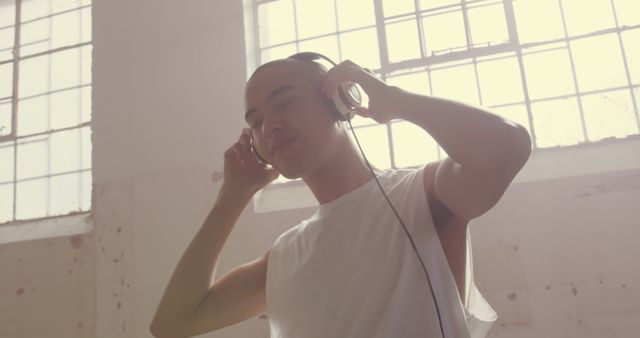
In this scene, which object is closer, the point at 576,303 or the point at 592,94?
the point at 576,303

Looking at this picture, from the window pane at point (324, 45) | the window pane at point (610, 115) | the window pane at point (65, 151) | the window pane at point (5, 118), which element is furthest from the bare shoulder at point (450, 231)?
the window pane at point (5, 118)

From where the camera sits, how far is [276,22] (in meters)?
3.01

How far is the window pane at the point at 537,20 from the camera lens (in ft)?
8.54

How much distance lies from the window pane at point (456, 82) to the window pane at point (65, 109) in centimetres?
229

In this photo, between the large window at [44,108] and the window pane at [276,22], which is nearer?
the window pane at [276,22]

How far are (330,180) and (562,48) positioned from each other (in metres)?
1.86

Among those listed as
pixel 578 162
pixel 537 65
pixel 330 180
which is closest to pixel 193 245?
pixel 330 180

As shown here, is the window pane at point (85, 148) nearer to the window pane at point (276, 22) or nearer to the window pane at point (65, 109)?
the window pane at point (65, 109)

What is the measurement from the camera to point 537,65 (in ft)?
8.46

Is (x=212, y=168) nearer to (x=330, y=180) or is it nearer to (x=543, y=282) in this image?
(x=330, y=180)

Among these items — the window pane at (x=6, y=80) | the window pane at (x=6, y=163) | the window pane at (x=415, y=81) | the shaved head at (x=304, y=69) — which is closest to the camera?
the shaved head at (x=304, y=69)

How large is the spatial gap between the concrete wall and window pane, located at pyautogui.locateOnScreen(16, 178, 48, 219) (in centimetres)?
51

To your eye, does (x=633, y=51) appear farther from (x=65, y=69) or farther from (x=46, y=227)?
(x=65, y=69)

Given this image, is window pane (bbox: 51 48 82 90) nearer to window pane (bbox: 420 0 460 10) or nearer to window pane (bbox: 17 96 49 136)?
window pane (bbox: 17 96 49 136)
